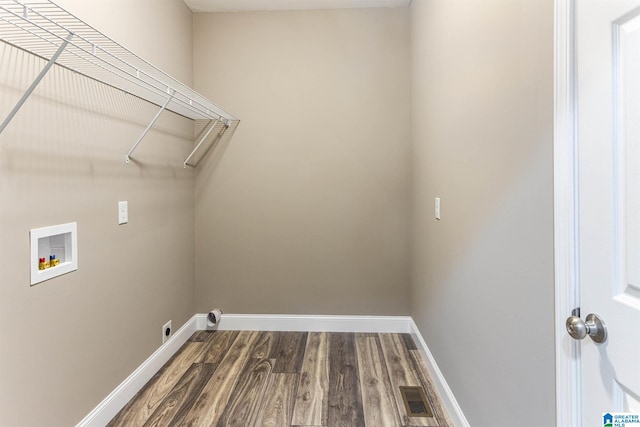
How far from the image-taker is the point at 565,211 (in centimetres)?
89

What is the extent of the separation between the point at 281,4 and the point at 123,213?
187 cm

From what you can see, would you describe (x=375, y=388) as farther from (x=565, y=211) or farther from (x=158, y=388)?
(x=565, y=211)

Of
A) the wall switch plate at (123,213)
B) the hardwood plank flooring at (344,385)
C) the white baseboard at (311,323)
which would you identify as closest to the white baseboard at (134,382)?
the white baseboard at (311,323)

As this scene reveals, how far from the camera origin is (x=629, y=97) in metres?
0.72

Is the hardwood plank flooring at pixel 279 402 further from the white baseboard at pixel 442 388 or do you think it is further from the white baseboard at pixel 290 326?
the white baseboard at pixel 442 388

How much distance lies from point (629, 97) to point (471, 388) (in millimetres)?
1253

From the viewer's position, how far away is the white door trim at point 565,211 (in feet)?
2.85

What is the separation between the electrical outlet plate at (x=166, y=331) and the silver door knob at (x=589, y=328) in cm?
222

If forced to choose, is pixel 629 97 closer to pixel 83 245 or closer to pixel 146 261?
pixel 83 245

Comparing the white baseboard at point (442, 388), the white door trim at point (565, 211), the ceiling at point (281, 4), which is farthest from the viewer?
the ceiling at point (281, 4)

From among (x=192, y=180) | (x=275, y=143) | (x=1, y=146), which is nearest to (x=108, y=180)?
(x=1, y=146)

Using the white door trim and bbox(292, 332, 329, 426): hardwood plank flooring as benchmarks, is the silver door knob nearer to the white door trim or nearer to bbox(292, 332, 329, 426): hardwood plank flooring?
the white door trim

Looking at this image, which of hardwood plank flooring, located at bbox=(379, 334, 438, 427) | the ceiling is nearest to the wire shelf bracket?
the ceiling

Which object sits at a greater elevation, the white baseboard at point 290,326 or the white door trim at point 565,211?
the white door trim at point 565,211
